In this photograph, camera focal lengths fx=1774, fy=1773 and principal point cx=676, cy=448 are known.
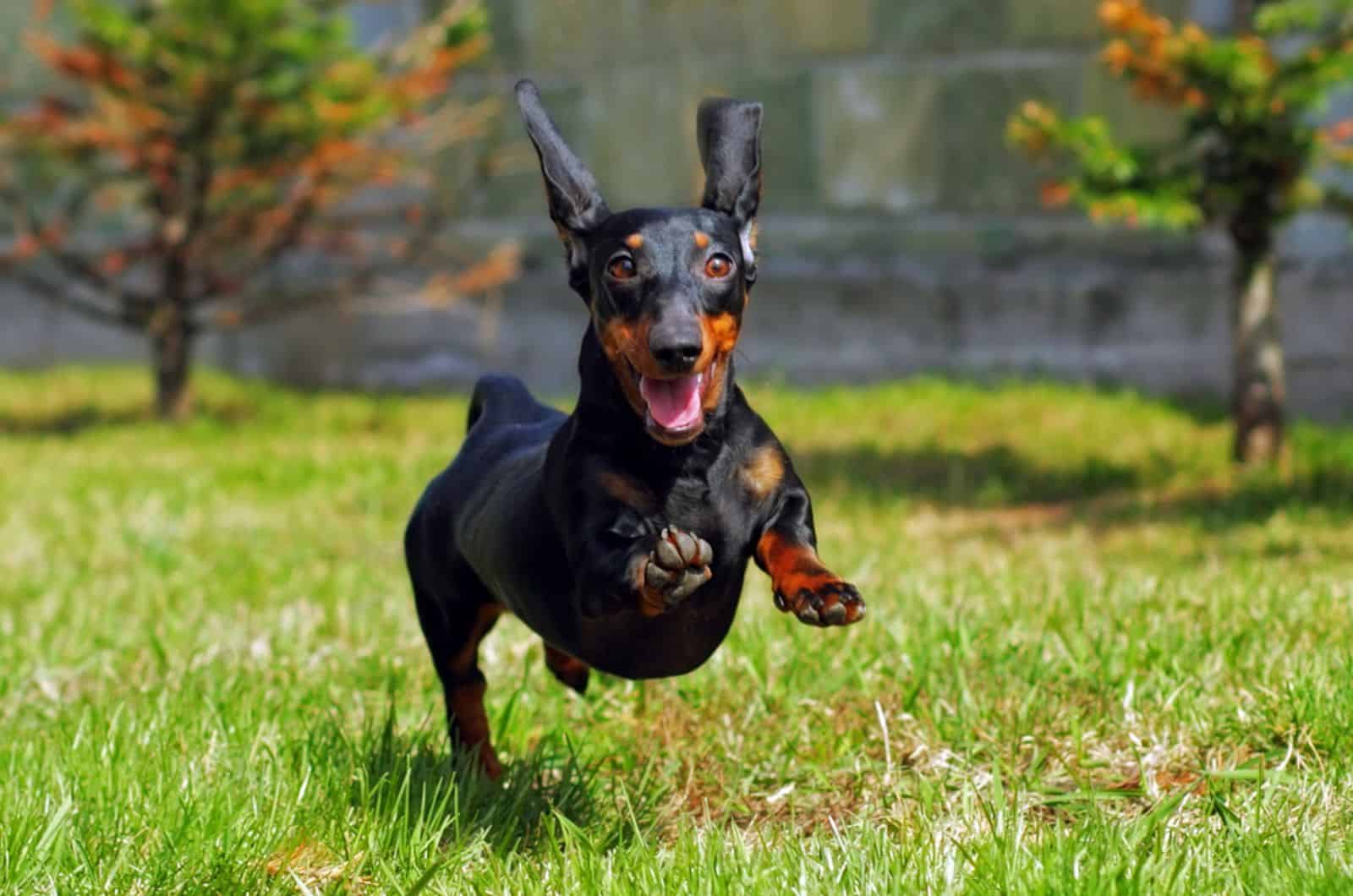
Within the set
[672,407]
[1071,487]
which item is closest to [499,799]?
[672,407]

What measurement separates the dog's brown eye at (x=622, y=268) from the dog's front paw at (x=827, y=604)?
0.53 metres

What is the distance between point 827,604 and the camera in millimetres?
2457

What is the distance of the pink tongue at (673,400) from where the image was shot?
2.55 m

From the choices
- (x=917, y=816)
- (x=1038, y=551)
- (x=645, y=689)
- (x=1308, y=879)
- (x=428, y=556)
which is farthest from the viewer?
(x=1038, y=551)

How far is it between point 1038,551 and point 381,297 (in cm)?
628

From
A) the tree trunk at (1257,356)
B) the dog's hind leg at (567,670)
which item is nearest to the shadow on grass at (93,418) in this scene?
the tree trunk at (1257,356)

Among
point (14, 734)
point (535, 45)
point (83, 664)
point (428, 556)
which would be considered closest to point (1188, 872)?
point (428, 556)

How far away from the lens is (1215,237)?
32.3ft

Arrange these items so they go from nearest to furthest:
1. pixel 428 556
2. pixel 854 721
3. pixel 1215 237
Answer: pixel 428 556 < pixel 854 721 < pixel 1215 237

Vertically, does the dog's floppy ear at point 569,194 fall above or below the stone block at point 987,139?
above

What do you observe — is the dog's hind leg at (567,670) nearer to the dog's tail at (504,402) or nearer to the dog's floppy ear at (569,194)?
the dog's tail at (504,402)

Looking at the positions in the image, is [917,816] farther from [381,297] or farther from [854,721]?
[381,297]

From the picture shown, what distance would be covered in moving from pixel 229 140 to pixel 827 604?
27.0 feet

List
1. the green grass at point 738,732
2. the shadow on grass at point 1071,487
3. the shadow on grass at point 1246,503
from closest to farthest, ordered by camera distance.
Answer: the green grass at point 738,732 → the shadow on grass at point 1246,503 → the shadow on grass at point 1071,487
